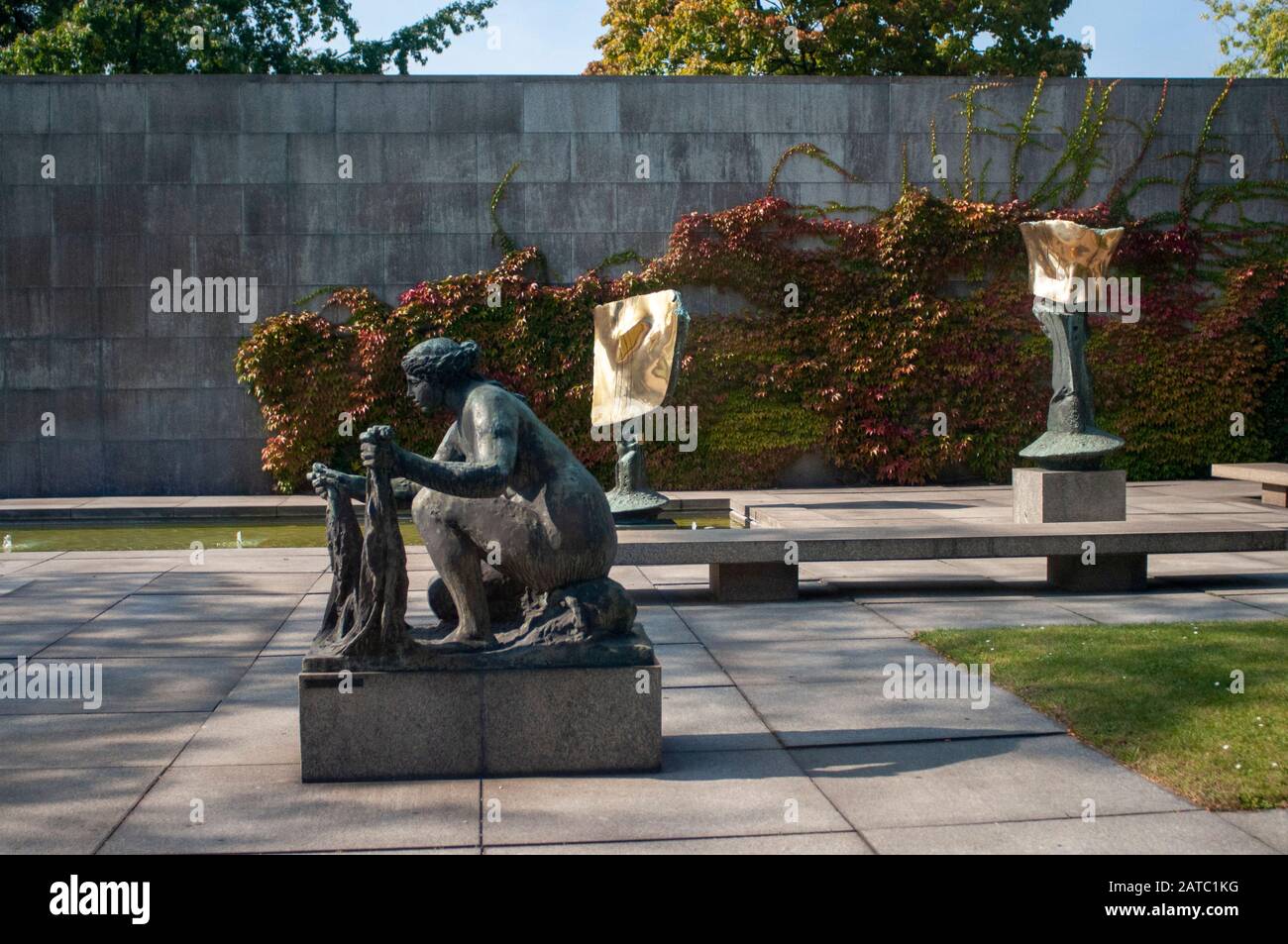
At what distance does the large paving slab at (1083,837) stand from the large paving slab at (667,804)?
0.91ft

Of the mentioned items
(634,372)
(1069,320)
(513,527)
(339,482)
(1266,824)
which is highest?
(1069,320)

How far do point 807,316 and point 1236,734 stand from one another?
1230cm

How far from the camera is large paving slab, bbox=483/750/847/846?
4.20m

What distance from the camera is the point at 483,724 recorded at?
189 inches

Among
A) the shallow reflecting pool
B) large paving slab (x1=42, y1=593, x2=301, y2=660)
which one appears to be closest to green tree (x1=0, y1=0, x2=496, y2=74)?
the shallow reflecting pool

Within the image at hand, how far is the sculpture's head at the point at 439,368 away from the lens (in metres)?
5.03

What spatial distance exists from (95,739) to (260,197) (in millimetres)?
12143

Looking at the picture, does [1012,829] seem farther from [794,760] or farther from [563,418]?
[563,418]

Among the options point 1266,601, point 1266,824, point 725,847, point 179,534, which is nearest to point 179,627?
point 725,847

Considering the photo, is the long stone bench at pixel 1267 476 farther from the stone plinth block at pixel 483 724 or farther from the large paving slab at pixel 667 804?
the stone plinth block at pixel 483 724

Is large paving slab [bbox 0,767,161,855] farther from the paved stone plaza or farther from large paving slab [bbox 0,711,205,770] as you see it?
large paving slab [bbox 0,711,205,770]

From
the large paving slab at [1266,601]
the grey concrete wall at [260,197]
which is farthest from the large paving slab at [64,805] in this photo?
the grey concrete wall at [260,197]

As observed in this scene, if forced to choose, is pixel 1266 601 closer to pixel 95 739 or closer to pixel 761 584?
pixel 761 584

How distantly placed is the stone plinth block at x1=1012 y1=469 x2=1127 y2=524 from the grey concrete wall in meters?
7.20
